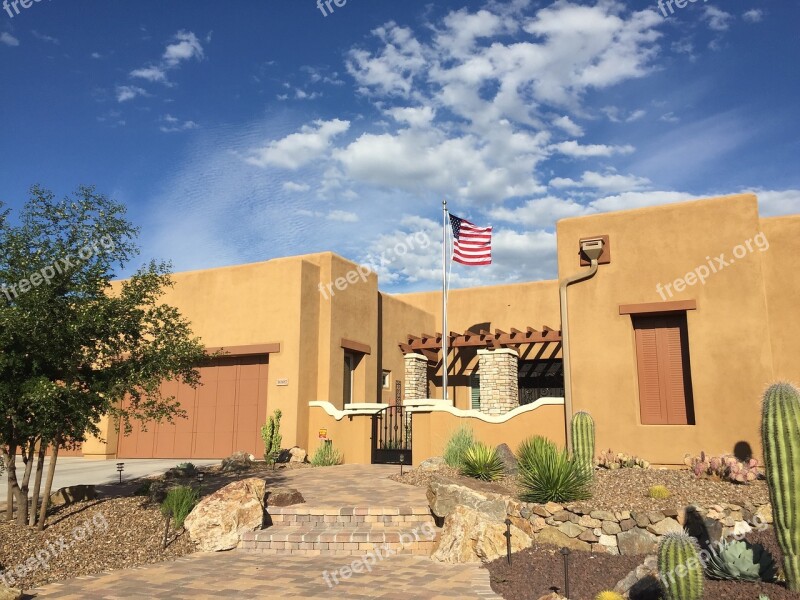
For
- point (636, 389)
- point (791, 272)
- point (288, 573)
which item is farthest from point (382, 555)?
point (791, 272)

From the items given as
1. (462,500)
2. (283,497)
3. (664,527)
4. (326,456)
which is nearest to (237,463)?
(326,456)

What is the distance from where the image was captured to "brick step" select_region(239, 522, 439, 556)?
341 inches

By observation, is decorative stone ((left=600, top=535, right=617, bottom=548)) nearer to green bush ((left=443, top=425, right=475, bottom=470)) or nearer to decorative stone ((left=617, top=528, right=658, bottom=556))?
decorative stone ((left=617, top=528, right=658, bottom=556))

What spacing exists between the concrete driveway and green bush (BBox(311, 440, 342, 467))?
279cm

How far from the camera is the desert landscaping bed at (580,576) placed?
18.1 feet

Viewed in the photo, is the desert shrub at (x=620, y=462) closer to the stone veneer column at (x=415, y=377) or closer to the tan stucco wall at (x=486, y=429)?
the tan stucco wall at (x=486, y=429)

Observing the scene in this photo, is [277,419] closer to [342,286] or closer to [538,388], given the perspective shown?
[342,286]

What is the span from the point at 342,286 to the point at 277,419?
15.6 feet

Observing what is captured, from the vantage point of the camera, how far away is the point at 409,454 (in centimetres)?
1543

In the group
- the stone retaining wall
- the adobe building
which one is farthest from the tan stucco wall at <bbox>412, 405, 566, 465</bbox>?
the stone retaining wall

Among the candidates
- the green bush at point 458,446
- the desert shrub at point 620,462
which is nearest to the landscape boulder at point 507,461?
the green bush at point 458,446

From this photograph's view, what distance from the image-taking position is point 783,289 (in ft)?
41.3

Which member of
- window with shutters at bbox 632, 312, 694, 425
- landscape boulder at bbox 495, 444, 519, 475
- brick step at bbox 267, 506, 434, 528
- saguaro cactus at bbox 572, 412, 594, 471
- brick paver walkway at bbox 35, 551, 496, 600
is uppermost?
window with shutters at bbox 632, 312, 694, 425

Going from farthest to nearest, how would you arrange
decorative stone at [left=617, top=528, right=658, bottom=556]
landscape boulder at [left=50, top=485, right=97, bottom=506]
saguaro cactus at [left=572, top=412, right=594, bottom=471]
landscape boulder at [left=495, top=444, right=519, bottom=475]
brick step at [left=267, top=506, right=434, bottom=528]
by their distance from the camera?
landscape boulder at [left=495, top=444, right=519, bottom=475] → saguaro cactus at [left=572, top=412, right=594, bottom=471] → landscape boulder at [left=50, top=485, right=97, bottom=506] → brick step at [left=267, top=506, right=434, bottom=528] → decorative stone at [left=617, top=528, right=658, bottom=556]
